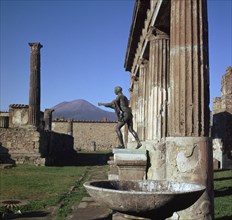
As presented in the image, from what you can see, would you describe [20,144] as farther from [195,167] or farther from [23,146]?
[195,167]

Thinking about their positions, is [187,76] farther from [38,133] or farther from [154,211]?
[38,133]

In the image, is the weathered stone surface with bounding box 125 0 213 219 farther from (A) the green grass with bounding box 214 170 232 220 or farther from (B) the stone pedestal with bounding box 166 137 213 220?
(A) the green grass with bounding box 214 170 232 220

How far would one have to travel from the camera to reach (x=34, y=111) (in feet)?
71.4

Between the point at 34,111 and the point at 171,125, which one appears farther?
the point at 34,111

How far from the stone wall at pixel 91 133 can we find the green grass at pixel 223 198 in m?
32.7

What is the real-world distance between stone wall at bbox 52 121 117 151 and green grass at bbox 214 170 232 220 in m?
32.7

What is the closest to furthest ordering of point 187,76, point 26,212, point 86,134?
point 187,76 → point 26,212 → point 86,134

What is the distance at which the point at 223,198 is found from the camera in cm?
894

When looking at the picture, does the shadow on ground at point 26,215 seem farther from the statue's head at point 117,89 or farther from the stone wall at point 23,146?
the stone wall at point 23,146

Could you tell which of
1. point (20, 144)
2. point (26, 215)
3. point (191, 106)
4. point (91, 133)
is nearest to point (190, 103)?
point (191, 106)

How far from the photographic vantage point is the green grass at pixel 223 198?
23.1ft

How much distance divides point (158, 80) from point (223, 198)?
11.4 feet

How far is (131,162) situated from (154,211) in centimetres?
450

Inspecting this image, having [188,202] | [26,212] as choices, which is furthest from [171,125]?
[26,212]
